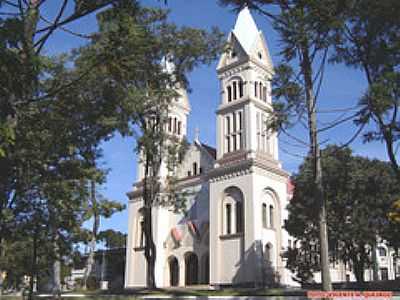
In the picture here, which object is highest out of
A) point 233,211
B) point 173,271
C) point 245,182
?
point 245,182

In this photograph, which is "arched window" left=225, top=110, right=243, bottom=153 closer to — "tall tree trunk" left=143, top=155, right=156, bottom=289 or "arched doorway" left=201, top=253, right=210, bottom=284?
"arched doorway" left=201, top=253, right=210, bottom=284

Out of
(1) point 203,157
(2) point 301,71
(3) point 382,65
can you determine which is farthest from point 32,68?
(1) point 203,157

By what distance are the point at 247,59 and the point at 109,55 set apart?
38.5m

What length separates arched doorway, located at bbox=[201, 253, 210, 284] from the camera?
Result: 43.3 metres

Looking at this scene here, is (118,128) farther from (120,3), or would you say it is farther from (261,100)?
(261,100)

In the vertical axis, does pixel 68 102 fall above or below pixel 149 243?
above

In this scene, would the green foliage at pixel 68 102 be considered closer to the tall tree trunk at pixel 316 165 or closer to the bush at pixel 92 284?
the tall tree trunk at pixel 316 165

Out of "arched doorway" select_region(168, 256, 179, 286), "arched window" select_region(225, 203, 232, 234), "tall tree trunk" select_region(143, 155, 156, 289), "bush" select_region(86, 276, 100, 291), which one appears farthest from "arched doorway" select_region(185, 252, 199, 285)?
"bush" select_region(86, 276, 100, 291)

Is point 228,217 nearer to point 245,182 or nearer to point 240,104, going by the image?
point 245,182

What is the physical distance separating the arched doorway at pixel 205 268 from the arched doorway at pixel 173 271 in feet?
12.0

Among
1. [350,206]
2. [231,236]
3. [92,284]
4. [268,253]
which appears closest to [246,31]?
[231,236]

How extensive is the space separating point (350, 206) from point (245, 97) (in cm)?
1566

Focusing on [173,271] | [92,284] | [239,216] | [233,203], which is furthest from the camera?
[92,284]

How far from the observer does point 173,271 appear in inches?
1843
